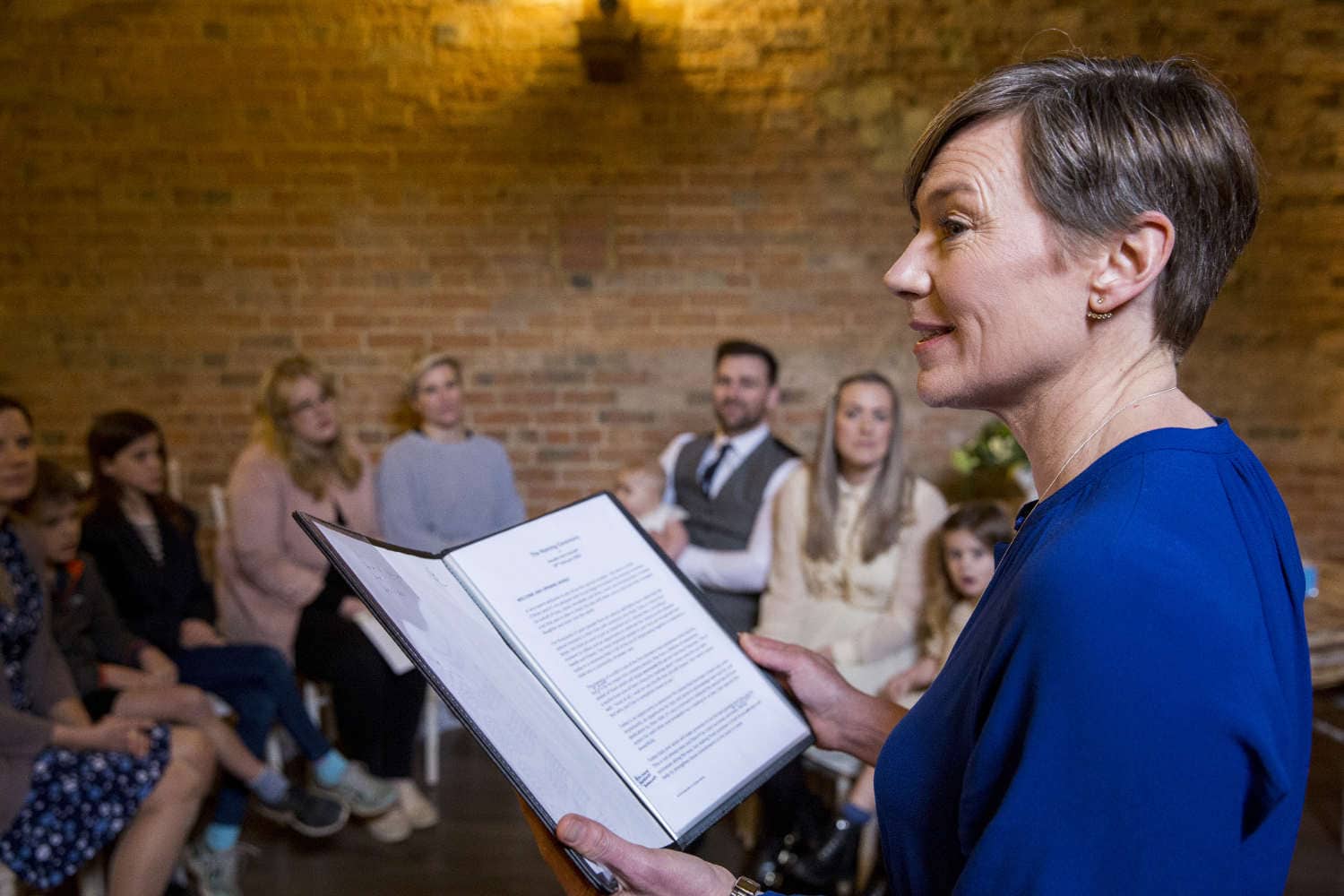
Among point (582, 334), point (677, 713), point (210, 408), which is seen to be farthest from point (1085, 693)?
point (210, 408)

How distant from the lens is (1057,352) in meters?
0.77

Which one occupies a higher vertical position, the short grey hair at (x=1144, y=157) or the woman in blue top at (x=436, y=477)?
the short grey hair at (x=1144, y=157)

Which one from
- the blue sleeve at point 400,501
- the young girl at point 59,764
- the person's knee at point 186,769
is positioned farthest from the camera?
the blue sleeve at point 400,501

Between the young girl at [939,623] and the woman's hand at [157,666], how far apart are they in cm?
182

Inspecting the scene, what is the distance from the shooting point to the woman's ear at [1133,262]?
0.73 metres

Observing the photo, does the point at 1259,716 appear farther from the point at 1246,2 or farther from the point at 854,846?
the point at 1246,2

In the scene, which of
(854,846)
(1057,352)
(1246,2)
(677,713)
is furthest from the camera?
(1246,2)

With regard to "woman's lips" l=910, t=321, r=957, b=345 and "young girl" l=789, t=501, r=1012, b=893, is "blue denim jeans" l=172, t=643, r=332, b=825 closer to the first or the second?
"young girl" l=789, t=501, r=1012, b=893

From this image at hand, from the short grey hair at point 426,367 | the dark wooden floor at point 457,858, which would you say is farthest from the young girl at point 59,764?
the short grey hair at point 426,367

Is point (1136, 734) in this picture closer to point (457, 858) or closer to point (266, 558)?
point (457, 858)

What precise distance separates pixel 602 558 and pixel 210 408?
3.46 m

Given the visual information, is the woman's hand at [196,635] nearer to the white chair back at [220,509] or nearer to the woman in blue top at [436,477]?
the white chair back at [220,509]

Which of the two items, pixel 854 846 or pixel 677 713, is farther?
pixel 854 846

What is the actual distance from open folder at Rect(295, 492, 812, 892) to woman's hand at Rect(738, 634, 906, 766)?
30 millimetres
